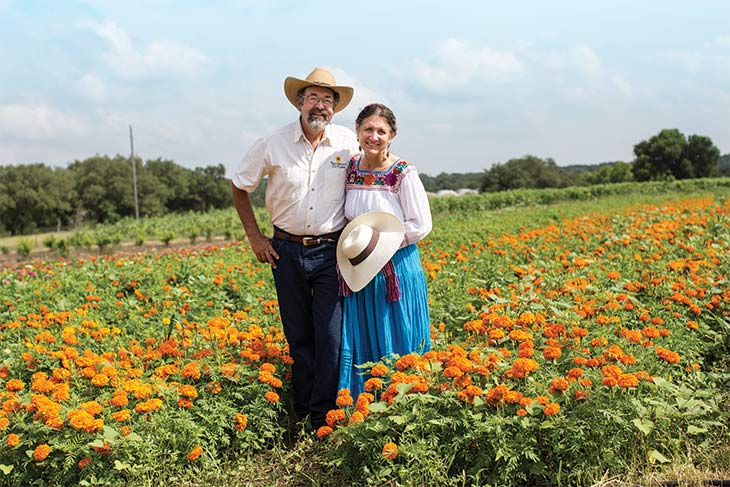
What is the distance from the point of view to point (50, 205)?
1702 inches

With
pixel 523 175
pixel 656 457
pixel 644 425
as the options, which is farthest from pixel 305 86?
pixel 523 175

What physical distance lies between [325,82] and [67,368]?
205cm

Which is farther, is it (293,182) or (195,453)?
(293,182)

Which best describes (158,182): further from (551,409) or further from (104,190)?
(551,409)

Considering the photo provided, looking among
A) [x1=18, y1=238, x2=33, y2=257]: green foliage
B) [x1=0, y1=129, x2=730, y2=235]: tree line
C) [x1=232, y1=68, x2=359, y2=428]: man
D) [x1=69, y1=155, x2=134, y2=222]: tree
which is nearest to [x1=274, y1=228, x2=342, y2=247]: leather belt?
[x1=232, y1=68, x2=359, y2=428]: man

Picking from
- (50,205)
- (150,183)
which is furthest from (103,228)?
(150,183)

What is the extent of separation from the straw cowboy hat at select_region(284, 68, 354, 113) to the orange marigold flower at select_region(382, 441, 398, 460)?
1.83 metres

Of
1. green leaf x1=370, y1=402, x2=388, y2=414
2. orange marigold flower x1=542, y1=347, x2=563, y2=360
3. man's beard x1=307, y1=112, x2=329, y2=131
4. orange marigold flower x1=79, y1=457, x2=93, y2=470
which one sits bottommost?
orange marigold flower x1=79, y1=457, x2=93, y2=470

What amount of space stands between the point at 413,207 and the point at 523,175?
6755 cm

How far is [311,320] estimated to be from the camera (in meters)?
3.49

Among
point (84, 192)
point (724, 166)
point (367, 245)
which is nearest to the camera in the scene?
point (367, 245)

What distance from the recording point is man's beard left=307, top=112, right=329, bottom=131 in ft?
10.6

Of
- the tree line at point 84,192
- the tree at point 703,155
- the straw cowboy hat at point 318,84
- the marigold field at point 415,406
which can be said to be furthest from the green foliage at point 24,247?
the tree at point 703,155

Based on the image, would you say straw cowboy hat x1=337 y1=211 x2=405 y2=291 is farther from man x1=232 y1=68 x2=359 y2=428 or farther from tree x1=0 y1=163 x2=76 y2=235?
tree x1=0 y1=163 x2=76 y2=235
